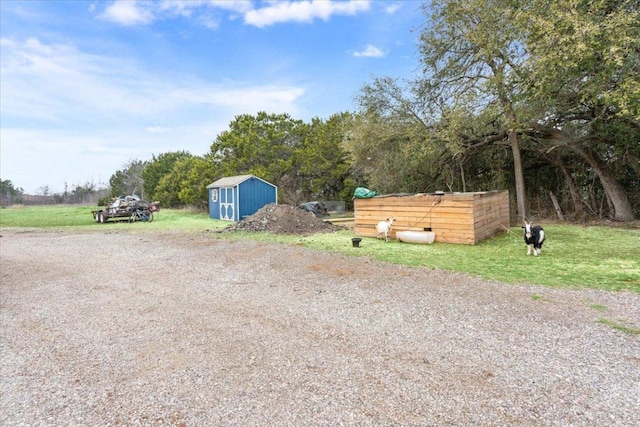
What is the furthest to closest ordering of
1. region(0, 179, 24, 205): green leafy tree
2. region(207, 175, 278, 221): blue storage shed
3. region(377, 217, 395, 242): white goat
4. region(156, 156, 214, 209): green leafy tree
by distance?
region(0, 179, 24, 205): green leafy tree
region(156, 156, 214, 209): green leafy tree
region(207, 175, 278, 221): blue storage shed
region(377, 217, 395, 242): white goat

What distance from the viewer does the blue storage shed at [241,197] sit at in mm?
17281

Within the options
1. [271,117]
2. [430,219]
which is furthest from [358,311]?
[271,117]

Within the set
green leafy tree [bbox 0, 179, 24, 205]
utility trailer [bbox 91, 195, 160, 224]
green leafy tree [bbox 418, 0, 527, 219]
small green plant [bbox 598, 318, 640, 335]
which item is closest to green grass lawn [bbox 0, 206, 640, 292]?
small green plant [bbox 598, 318, 640, 335]

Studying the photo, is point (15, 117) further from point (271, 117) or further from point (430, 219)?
point (430, 219)

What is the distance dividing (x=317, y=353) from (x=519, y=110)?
894cm

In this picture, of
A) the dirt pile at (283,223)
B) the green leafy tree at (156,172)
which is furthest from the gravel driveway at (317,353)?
the green leafy tree at (156,172)

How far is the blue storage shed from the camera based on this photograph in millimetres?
17281

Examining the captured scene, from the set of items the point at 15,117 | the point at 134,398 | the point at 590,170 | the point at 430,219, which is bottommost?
the point at 134,398

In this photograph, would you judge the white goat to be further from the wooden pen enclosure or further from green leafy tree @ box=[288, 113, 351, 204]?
green leafy tree @ box=[288, 113, 351, 204]

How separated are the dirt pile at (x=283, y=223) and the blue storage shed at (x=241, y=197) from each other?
4.78 meters

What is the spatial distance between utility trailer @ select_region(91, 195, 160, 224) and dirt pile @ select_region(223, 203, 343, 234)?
7.86 m

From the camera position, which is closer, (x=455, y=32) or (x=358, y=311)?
(x=358, y=311)

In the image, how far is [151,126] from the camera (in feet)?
81.1

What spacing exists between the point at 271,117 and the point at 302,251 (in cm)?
1672
